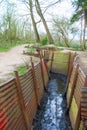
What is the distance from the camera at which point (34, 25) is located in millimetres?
34219

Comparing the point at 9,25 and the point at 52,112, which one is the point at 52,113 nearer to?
the point at 52,112

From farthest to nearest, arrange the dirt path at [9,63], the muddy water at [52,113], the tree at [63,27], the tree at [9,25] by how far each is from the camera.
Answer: the tree at [63,27] → the tree at [9,25] → the dirt path at [9,63] → the muddy water at [52,113]

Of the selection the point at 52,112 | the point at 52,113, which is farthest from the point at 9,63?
the point at 52,113

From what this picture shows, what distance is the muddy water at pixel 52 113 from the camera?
31.5 ft

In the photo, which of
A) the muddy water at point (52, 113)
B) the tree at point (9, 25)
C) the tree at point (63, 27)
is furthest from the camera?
the tree at point (63, 27)

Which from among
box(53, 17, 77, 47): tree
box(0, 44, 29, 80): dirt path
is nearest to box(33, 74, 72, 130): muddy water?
box(0, 44, 29, 80): dirt path

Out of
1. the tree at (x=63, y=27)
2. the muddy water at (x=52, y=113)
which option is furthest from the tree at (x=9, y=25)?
the muddy water at (x=52, y=113)

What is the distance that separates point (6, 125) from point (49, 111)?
574 centimetres

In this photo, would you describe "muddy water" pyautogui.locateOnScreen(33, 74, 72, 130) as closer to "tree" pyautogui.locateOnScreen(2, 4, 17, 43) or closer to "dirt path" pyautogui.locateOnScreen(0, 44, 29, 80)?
"dirt path" pyautogui.locateOnScreen(0, 44, 29, 80)

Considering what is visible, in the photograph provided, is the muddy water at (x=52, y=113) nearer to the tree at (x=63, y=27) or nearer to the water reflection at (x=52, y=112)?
the water reflection at (x=52, y=112)

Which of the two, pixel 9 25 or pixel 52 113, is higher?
pixel 9 25

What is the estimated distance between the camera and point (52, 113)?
11164 mm

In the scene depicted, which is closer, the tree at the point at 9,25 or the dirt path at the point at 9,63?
the dirt path at the point at 9,63

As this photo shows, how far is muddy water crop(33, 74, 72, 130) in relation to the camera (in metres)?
9.60
